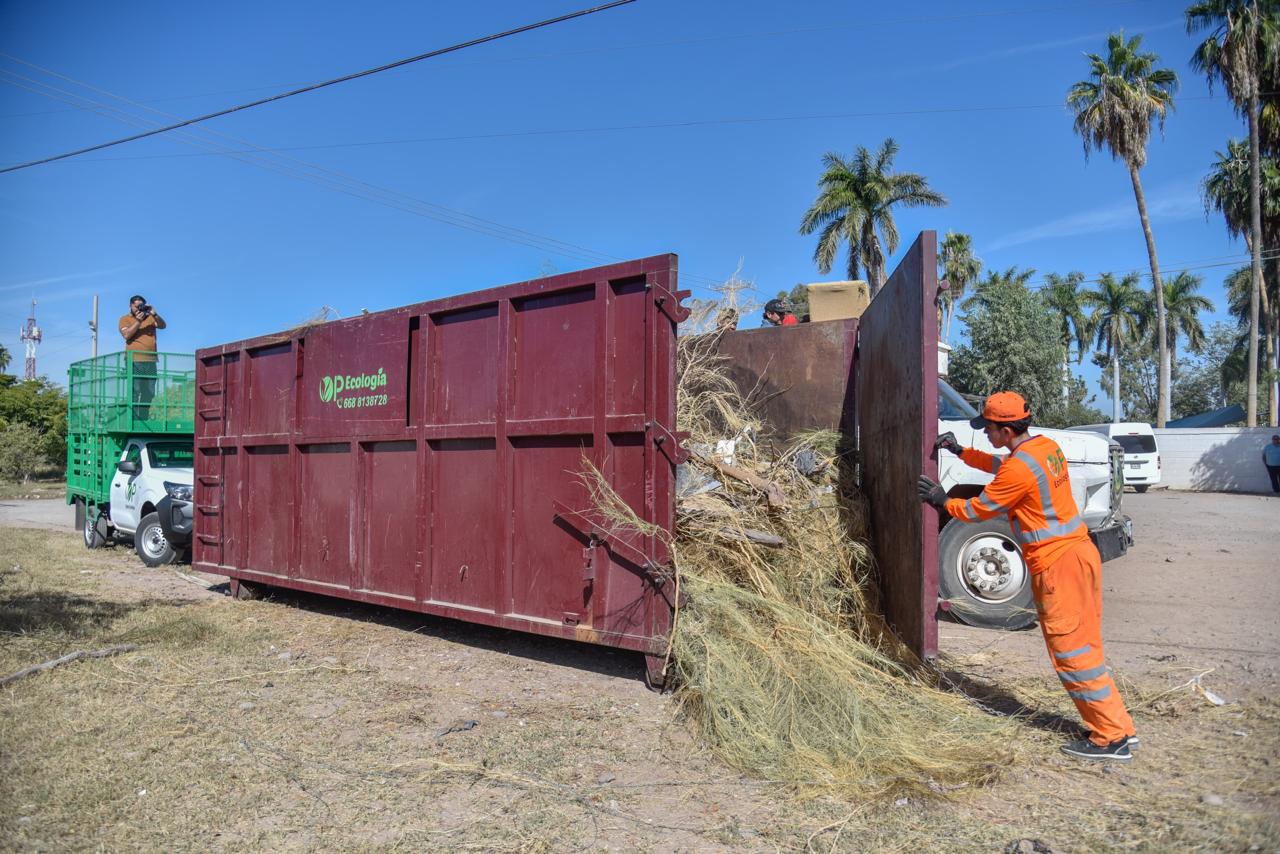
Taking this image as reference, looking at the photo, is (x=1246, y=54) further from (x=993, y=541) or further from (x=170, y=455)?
(x=170, y=455)

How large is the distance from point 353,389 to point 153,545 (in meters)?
6.01

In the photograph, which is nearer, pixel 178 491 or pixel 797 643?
pixel 797 643

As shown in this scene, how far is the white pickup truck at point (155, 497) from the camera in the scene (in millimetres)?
10344

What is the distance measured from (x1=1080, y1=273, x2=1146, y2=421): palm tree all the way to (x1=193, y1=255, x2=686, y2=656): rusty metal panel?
50.2 meters

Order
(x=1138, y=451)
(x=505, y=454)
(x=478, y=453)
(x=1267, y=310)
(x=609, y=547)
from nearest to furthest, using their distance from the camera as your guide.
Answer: (x=609, y=547) → (x=505, y=454) → (x=478, y=453) → (x=1138, y=451) → (x=1267, y=310)

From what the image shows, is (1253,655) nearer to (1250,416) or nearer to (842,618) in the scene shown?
(842,618)

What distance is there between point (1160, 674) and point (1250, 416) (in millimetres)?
30493

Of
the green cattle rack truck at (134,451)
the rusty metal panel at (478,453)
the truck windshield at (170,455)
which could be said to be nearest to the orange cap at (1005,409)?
the rusty metal panel at (478,453)

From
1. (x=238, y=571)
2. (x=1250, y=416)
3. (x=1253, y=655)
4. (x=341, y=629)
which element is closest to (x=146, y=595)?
(x=238, y=571)

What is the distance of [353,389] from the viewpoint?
689cm

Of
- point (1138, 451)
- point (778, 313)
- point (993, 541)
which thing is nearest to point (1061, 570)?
point (993, 541)

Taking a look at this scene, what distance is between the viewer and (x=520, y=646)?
638 cm

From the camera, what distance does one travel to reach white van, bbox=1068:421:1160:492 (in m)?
23.6

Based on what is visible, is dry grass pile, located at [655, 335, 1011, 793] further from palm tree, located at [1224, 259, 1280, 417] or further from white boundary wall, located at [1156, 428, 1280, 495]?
palm tree, located at [1224, 259, 1280, 417]
